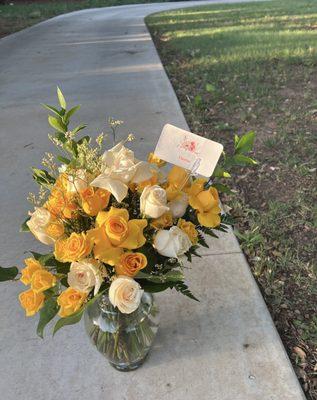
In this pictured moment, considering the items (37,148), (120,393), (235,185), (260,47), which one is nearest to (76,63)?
(260,47)

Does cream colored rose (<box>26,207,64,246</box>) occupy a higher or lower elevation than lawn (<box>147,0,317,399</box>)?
higher

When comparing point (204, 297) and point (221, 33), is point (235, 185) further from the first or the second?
point (221, 33)

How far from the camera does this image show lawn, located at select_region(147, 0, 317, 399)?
2.08 m

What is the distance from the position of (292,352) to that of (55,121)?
131cm

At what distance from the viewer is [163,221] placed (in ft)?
4.11

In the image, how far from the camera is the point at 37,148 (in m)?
3.86

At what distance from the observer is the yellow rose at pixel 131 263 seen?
1152 millimetres

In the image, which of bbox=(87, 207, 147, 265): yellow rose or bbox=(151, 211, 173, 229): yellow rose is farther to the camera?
bbox=(151, 211, 173, 229): yellow rose

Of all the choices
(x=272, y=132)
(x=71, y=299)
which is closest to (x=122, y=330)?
(x=71, y=299)

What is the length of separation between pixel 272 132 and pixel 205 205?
9.00 ft

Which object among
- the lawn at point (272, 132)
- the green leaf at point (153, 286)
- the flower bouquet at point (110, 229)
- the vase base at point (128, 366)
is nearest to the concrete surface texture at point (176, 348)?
the vase base at point (128, 366)

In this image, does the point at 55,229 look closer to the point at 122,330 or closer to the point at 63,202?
the point at 63,202

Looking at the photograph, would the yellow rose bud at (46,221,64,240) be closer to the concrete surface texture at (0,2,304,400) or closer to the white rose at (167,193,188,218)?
the white rose at (167,193,188,218)

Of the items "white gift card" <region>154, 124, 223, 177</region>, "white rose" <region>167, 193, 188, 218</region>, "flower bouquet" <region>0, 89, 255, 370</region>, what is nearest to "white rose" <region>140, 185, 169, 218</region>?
"flower bouquet" <region>0, 89, 255, 370</region>
